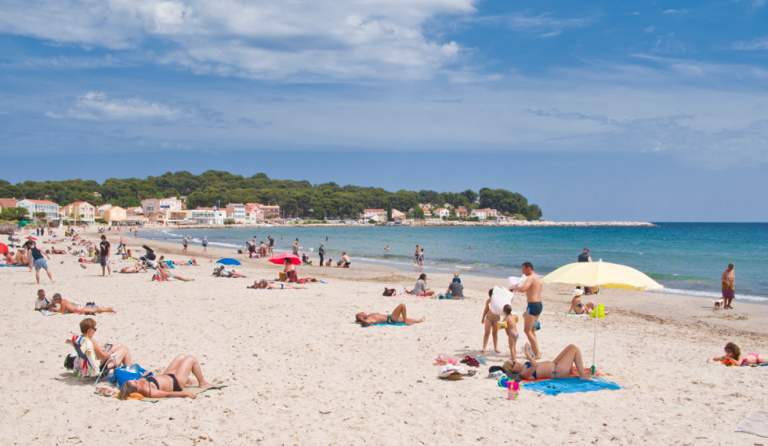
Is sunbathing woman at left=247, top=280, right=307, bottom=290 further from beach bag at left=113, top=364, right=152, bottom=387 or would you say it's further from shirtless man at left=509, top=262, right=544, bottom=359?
shirtless man at left=509, top=262, right=544, bottom=359

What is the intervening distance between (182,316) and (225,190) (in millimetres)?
157820

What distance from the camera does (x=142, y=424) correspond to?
17.6 ft

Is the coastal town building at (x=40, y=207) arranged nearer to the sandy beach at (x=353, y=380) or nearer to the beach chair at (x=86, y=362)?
the sandy beach at (x=353, y=380)

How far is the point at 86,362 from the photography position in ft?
21.5

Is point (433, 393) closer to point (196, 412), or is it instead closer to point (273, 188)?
point (196, 412)

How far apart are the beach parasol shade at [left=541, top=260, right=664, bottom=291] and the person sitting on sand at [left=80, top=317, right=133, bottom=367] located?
18.5 feet

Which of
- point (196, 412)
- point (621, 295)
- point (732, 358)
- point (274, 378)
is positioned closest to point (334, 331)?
point (274, 378)

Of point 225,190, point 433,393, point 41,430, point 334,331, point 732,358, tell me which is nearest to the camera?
point 41,430

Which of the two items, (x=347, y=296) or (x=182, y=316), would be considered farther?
(x=347, y=296)

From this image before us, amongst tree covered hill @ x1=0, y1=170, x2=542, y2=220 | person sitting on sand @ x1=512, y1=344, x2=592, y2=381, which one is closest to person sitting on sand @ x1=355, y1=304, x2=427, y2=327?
person sitting on sand @ x1=512, y1=344, x2=592, y2=381

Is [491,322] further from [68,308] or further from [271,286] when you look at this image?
[271,286]

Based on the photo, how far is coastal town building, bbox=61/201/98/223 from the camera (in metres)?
113

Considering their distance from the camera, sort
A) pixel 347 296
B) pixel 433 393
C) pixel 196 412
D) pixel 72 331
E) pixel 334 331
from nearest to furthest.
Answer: pixel 196 412
pixel 433 393
pixel 72 331
pixel 334 331
pixel 347 296

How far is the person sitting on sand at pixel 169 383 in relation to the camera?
606cm
